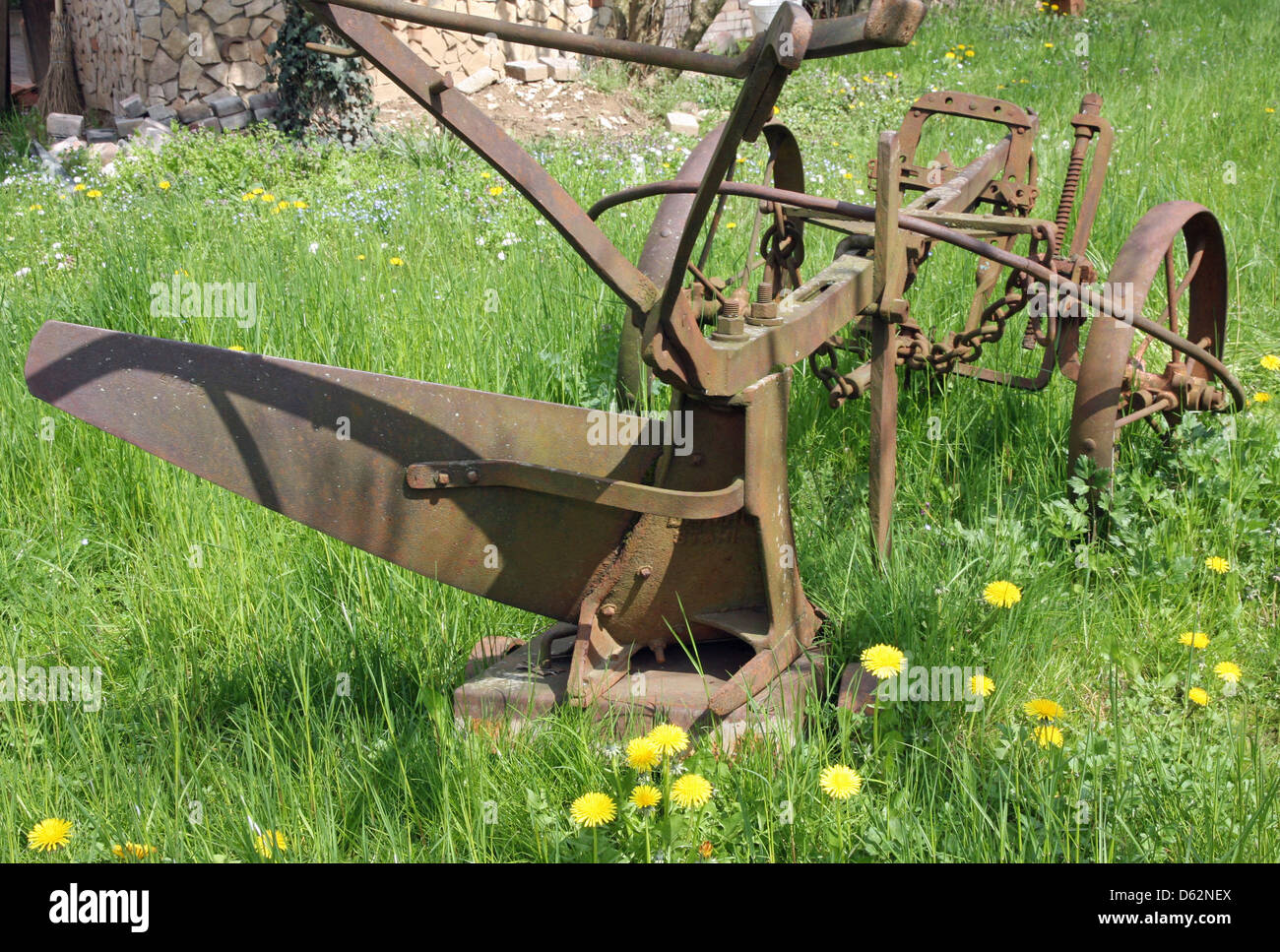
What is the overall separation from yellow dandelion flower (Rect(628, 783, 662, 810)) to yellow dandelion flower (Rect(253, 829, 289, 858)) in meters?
0.64

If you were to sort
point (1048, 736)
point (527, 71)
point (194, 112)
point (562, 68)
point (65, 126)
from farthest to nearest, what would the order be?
point (562, 68) → point (527, 71) → point (65, 126) → point (194, 112) → point (1048, 736)

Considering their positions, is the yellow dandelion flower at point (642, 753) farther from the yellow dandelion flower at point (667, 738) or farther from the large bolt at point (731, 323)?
the large bolt at point (731, 323)

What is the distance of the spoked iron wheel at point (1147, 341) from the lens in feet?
9.02

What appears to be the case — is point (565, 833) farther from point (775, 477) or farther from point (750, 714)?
point (775, 477)

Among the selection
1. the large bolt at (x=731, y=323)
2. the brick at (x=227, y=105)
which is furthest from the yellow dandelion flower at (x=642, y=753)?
the brick at (x=227, y=105)

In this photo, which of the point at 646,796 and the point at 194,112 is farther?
the point at 194,112

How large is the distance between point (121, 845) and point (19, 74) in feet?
44.9

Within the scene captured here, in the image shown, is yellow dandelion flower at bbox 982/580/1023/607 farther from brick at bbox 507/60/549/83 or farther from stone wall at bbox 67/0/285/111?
brick at bbox 507/60/549/83

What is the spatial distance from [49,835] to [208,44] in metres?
8.24

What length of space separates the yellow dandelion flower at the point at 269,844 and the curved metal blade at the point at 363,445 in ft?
1.83

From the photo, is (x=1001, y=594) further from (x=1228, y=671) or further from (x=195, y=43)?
(x=195, y=43)

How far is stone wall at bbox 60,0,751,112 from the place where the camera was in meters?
8.52

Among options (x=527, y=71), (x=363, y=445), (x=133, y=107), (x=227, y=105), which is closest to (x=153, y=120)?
(x=133, y=107)

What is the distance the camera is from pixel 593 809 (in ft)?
5.90
